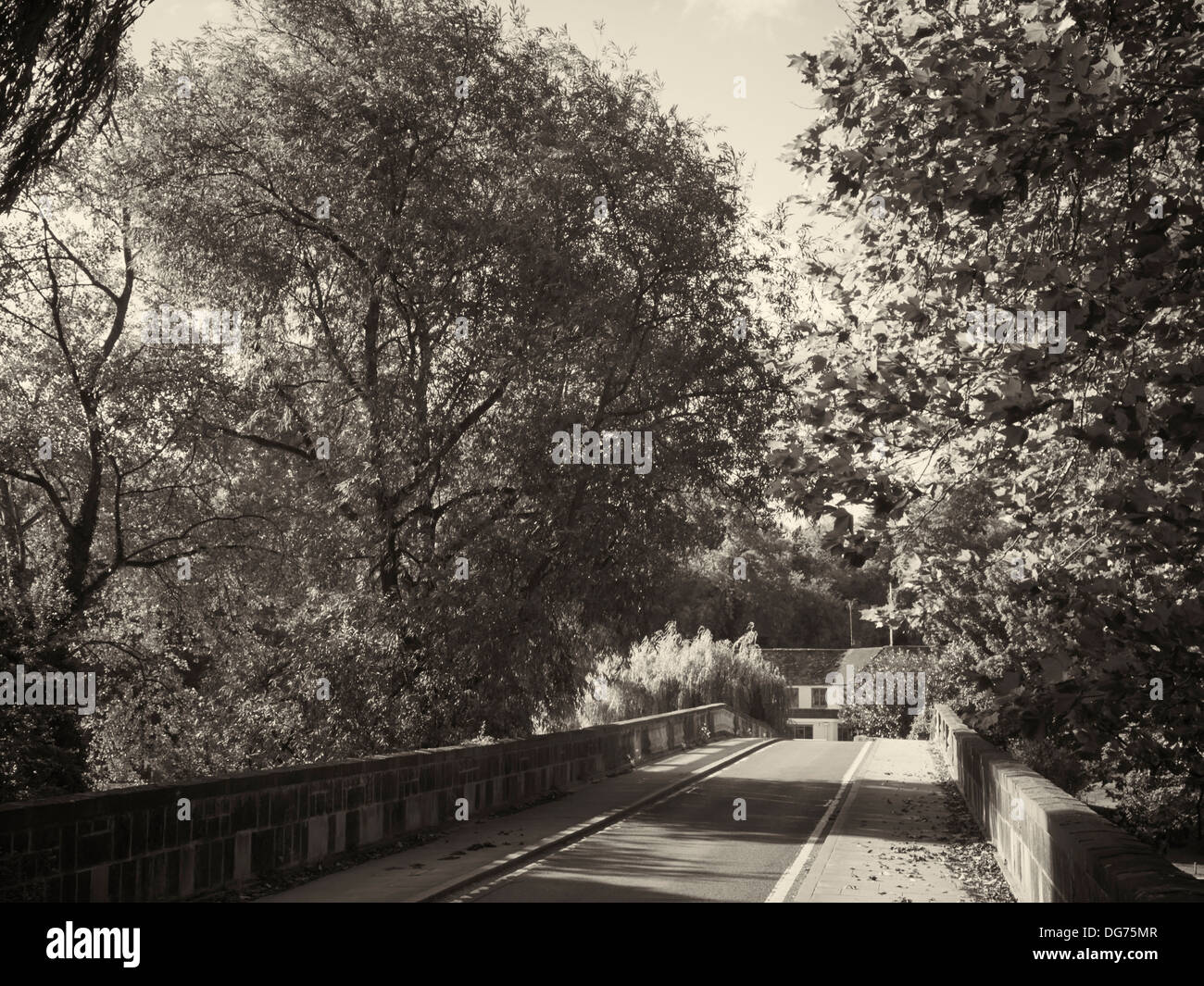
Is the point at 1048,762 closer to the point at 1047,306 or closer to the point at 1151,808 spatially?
the point at 1151,808

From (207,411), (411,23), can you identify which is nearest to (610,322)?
(411,23)

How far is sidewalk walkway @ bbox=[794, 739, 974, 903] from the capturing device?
36.2 feet

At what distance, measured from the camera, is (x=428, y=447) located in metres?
18.6

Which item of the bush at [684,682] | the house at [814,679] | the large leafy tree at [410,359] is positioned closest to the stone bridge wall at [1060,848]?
the large leafy tree at [410,359]

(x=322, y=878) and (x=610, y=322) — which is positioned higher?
(x=610, y=322)

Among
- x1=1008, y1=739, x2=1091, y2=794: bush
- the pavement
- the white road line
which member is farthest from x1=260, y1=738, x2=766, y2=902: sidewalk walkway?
x1=1008, y1=739, x2=1091, y2=794: bush

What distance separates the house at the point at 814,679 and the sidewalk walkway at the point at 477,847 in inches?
1526

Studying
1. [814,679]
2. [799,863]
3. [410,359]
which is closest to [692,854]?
[799,863]

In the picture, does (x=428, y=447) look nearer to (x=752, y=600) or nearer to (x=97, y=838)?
(x=97, y=838)

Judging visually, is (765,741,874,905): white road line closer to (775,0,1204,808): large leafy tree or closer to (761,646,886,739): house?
(775,0,1204,808): large leafy tree

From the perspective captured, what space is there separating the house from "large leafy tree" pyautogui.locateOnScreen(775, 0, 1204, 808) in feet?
162

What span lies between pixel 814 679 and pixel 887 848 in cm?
5690
